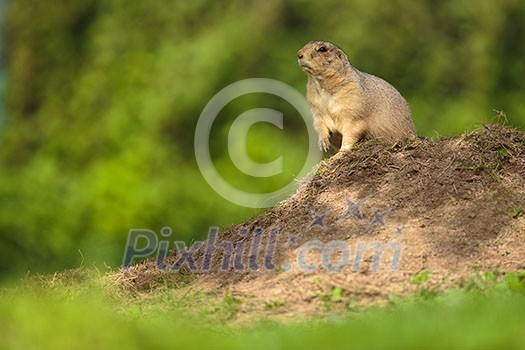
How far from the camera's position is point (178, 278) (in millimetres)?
7578

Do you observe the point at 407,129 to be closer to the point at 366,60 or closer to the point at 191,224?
the point at 191,224

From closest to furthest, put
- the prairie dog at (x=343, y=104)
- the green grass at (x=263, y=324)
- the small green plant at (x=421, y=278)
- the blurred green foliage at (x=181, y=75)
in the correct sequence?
the green grass at (x=263, y=324) → the small green plant at (x=421, y=278) → the prairie dog at (x=343, y=104) → the blurred green foliage at (x=181, y=75)

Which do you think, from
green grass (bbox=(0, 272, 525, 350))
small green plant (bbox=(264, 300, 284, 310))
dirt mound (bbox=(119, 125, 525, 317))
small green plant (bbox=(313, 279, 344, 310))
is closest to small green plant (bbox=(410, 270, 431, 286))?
dirt mound (bbox=(119, 125, 525, 317))

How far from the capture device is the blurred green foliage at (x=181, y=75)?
15.8m

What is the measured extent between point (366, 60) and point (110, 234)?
206 inches

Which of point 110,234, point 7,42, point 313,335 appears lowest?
point 313,335

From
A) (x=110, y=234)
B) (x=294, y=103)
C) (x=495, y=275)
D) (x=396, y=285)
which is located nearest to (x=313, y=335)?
(x=396, y=285)

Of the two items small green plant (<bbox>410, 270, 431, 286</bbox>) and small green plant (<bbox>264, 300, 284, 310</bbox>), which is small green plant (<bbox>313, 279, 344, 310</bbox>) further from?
small green plant (<bbox>410, 270, 431, 286</bbox>)

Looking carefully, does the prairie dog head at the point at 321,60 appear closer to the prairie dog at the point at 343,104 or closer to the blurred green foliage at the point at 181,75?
the prairie dog at the point at 343,104

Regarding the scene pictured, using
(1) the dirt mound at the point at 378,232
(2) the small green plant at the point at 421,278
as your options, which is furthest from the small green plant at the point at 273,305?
(2) the small green plant at the point at 421,278

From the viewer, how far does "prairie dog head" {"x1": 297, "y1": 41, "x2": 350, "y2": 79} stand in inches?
353

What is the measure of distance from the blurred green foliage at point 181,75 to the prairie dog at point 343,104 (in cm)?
627

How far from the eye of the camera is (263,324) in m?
6.25

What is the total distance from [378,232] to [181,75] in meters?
9.38
